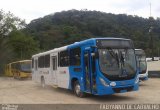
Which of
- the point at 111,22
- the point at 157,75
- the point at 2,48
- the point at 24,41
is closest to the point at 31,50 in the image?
the point at 24,41

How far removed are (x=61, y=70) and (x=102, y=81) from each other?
572cm

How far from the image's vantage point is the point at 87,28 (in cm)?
8194

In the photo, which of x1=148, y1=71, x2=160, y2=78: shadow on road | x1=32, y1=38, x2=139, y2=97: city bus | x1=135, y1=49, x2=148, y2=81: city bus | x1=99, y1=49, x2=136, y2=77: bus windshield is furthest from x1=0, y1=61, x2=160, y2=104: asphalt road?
x1=148, y1=71, x2=160, y2=78: shadow on road

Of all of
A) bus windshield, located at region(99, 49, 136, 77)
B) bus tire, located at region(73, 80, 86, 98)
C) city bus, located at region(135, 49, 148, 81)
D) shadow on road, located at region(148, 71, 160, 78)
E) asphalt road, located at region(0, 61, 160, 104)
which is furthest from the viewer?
shadow on road, located at region(148, 71, 160, 78)

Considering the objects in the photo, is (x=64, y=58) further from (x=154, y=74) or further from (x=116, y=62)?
(x=154, y=74)

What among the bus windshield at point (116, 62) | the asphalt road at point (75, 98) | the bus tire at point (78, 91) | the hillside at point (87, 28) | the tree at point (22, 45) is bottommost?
the asphalt road at point (75, 98)

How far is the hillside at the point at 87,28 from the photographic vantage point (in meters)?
71.8

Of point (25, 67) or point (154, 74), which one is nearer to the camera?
point (154, 74)

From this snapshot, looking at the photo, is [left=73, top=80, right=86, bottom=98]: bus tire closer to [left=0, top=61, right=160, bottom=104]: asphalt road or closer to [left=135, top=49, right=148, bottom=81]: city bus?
[left=0, top=61, right=160, bottom=104]: asphalt road

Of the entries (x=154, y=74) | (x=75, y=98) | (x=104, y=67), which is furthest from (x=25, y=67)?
(x=104, y=67)

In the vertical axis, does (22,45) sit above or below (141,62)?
above

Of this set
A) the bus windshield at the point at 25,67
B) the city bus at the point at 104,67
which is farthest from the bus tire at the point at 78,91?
the bus windshield at the point at 25,67

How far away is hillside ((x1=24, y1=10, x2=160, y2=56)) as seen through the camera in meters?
71.8

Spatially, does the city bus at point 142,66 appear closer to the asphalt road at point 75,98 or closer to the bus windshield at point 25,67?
the asphalt road at point 75,98
